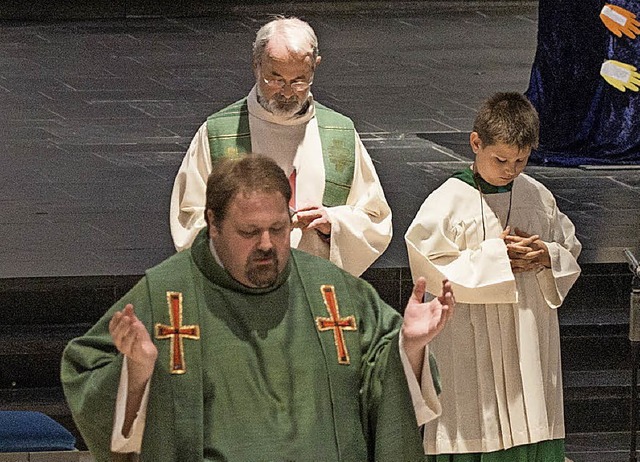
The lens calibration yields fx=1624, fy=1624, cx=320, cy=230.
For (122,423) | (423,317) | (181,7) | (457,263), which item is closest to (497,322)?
(457,263)

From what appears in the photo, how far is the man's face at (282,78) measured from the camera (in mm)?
5328

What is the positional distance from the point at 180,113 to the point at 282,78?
627cm

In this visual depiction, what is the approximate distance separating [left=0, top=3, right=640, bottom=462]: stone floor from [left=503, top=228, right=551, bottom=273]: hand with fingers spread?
1.65m

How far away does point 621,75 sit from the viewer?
388 inches

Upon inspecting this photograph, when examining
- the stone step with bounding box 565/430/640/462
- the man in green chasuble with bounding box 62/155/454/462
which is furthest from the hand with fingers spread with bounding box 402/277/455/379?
the stone step with bounding box 565/430/640/462

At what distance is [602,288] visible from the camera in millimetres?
7883

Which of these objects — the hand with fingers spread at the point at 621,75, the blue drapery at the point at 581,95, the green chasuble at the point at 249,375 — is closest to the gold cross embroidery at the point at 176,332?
the green chasuble at the point at 249,375

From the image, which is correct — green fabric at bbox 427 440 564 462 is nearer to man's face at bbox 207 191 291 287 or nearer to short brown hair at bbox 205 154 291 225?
man's face at bbox 207 191 291 287

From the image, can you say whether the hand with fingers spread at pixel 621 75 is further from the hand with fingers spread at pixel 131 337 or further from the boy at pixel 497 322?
the hand with fingers spread at pixel 131 337

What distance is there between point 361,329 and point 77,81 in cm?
862

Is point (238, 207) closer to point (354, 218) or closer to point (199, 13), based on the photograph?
point (354, 218)

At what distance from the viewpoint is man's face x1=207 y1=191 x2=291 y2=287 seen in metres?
4.32

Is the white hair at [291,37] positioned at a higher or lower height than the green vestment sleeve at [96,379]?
higher

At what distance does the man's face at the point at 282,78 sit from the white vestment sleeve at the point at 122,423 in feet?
4.86
